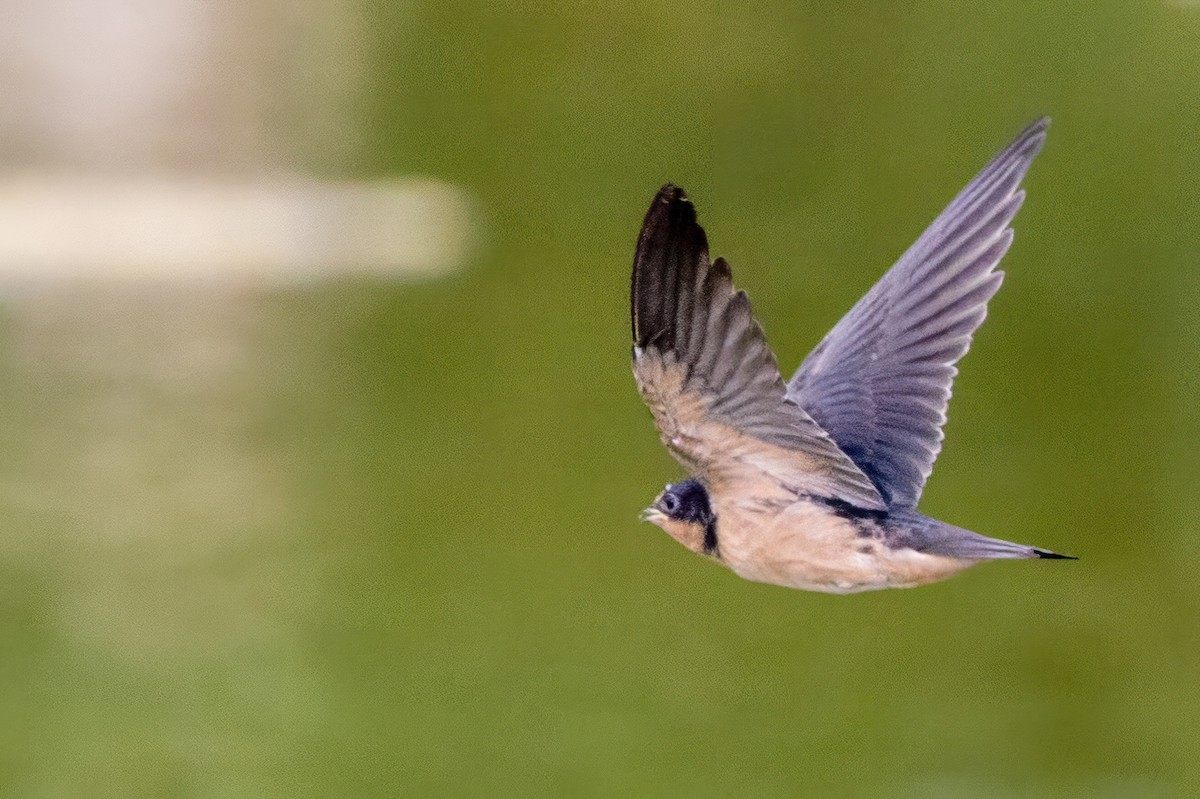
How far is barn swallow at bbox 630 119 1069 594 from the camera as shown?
0.52 metres

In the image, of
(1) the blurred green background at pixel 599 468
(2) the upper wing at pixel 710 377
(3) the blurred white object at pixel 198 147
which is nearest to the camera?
(2) the upper wing at pixel 710 377

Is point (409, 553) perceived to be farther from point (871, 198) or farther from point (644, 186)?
point (871, 198)

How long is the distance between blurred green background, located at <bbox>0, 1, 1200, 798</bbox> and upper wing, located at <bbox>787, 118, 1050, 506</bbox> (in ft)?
1.55

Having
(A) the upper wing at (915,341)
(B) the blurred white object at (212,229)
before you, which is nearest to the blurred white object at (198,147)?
(B) the blurred white object at (212,229)

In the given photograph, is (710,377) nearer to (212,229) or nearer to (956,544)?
(956,544)

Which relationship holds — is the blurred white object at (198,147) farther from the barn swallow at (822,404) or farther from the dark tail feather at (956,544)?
the dark tail feather at (956,544)

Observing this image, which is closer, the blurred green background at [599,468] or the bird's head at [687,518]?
the bird's head at [687,518]

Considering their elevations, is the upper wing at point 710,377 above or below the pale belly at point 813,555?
above

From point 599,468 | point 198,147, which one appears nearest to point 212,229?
point 198,147

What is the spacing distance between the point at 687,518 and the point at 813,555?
0.20 feet

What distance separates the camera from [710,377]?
1.79 ft

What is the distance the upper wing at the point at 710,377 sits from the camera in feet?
1.65

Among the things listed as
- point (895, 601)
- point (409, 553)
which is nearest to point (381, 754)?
point (409, 553)

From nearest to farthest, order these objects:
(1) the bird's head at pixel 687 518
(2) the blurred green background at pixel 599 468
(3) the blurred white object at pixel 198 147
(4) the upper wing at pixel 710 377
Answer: (4) the upper wing at pixel 710 377, (1) the bird's head at pixel 687 518, (2) the blurred green background at pixel 599 468, (3) the blurred white object at pixel 198 147
